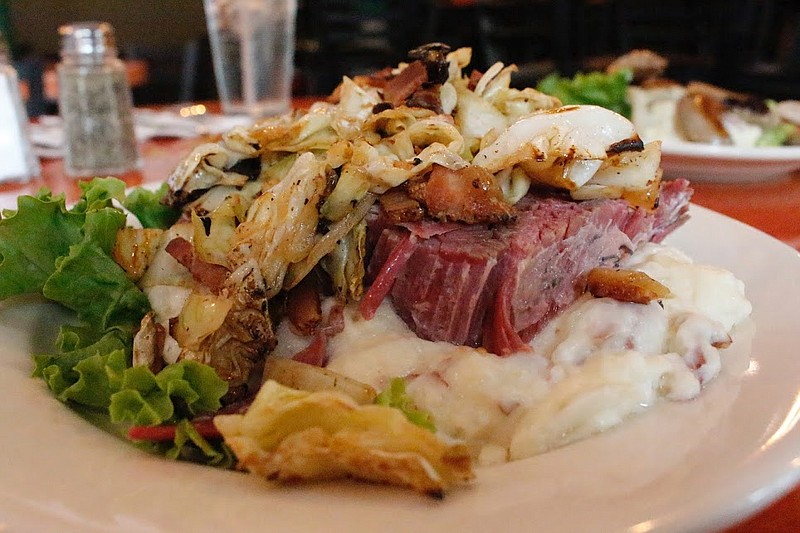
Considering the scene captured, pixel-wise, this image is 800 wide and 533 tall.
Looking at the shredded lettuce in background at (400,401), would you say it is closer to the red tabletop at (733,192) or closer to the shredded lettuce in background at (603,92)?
the red tabletop at (733,192)

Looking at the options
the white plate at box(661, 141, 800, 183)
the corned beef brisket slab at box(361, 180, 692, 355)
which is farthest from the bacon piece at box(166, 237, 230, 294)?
the white plate at box(661, 141, 800, 183)

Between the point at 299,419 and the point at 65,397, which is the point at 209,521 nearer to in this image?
the point at 299,419

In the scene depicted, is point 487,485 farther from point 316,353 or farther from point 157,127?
point 157,127

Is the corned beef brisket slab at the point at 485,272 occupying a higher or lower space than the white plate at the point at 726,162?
higher

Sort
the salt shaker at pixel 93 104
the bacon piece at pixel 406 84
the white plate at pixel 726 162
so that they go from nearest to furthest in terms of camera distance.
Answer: the bacon piece at pixel 406 84, the white plate at pixel 726 162, the salt shaker at pixel 93 104

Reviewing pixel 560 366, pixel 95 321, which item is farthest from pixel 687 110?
pixel 95 321

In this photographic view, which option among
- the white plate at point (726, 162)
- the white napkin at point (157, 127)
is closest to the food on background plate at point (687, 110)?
the white plate at point (726, 162)

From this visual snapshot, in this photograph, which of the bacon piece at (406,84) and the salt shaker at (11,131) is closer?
the bacon piece at (406,84)
